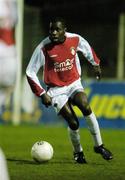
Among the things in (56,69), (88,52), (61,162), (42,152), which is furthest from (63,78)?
(61,162)

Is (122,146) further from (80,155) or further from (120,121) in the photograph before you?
→ (120,121)

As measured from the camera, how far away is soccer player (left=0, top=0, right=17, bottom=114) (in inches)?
281

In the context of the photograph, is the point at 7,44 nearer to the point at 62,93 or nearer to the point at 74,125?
the point at 74,125

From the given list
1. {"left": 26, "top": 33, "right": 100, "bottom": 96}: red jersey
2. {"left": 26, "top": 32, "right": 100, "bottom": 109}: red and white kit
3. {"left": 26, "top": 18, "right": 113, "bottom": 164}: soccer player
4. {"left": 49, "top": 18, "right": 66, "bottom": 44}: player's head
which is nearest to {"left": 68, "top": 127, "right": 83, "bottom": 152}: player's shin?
{"left": 26, "top": 18, "right": 113, "bottom": 164}: soccer player

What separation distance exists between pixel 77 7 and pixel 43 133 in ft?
54.1

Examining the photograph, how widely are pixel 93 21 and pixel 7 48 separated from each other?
2806 centimetres

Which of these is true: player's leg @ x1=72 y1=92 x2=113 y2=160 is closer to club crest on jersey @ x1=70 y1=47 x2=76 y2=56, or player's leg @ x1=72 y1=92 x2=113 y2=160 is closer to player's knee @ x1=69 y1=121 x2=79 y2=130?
player's knee @ x1=69 y1=121 x2=79 y2=130

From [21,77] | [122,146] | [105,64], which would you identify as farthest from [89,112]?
[105,64]

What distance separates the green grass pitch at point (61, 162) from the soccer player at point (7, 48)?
2865 millimetres

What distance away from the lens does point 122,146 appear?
16062 mm

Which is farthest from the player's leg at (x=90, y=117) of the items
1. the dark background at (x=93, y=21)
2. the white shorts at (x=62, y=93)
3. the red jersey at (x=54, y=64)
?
the dark background at (x=93, y=21)

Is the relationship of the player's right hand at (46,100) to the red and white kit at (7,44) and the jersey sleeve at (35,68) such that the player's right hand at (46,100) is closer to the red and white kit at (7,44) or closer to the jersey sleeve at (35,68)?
the jersey sleeve at (35,68)

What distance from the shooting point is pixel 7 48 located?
24.0ft

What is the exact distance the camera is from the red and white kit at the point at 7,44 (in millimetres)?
7125
